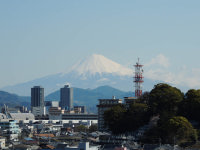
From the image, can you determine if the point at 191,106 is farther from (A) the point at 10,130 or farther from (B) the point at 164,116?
(A) the point at 10,130

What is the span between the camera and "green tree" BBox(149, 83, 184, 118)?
8606 cm

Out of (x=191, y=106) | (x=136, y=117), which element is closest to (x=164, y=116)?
(x=191, y=106)

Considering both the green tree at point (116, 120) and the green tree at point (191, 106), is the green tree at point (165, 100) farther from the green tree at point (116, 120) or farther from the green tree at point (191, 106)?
the green tree at point (116, 120)

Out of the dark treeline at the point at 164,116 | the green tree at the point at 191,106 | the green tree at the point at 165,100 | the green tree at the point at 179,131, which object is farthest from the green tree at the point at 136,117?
the green tree at the point at 179,131

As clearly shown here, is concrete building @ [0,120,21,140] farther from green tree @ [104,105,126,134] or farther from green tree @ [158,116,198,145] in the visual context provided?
green tree @ [158,116,198,145]

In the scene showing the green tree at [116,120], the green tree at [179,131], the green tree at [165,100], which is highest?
the green tree at [165,100]

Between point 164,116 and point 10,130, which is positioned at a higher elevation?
point 164,116

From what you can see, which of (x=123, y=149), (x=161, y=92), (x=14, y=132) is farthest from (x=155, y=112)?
(x=14, y=132)

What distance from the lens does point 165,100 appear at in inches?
3391

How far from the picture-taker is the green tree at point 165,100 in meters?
86.1

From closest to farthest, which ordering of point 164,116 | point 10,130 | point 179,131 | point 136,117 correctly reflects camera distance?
point 179,131 → point 164,116 → point 136,117 → point 10,130

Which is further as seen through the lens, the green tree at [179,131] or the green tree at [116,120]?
the green tree at [116,120]

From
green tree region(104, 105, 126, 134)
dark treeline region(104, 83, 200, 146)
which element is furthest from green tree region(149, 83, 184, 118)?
green tree region(104, 105, 126, 134)

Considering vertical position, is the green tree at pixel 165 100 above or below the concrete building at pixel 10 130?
above
